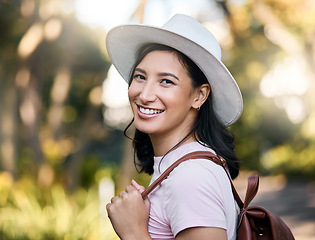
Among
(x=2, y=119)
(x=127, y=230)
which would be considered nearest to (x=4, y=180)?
(x=2, y=119)

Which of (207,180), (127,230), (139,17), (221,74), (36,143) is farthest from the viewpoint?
(36,143)

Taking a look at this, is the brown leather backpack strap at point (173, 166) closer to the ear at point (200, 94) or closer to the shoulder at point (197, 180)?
the shoulder at point (197, 180)

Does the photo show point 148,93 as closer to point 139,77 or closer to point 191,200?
point 139,77

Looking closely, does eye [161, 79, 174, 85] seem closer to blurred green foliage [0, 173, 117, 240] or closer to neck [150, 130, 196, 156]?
neck [150, 130, 196, 156]

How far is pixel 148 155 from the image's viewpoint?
2256mm

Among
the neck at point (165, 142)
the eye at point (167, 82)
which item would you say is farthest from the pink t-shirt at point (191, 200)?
the eye at point (167, 82)

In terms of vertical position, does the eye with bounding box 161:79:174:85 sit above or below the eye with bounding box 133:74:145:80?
below

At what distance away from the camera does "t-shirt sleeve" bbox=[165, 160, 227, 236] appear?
4.56 feet

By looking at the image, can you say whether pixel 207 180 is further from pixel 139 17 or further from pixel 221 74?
pixel 139 17

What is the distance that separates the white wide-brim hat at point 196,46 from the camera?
1692 mm

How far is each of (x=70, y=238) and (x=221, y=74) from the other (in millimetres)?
3619

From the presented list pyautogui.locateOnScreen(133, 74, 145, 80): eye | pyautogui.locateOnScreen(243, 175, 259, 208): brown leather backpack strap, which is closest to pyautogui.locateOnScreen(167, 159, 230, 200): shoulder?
pyautogui.locateOnScreen(243, 175, 259, 208): brown leather backpack strap

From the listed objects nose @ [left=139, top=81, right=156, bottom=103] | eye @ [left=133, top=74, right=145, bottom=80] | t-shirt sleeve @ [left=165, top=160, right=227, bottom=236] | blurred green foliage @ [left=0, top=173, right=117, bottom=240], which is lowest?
t-shirt sleeve @ [left=165, top=160, right=227, bottom=236]

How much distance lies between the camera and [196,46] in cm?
168
